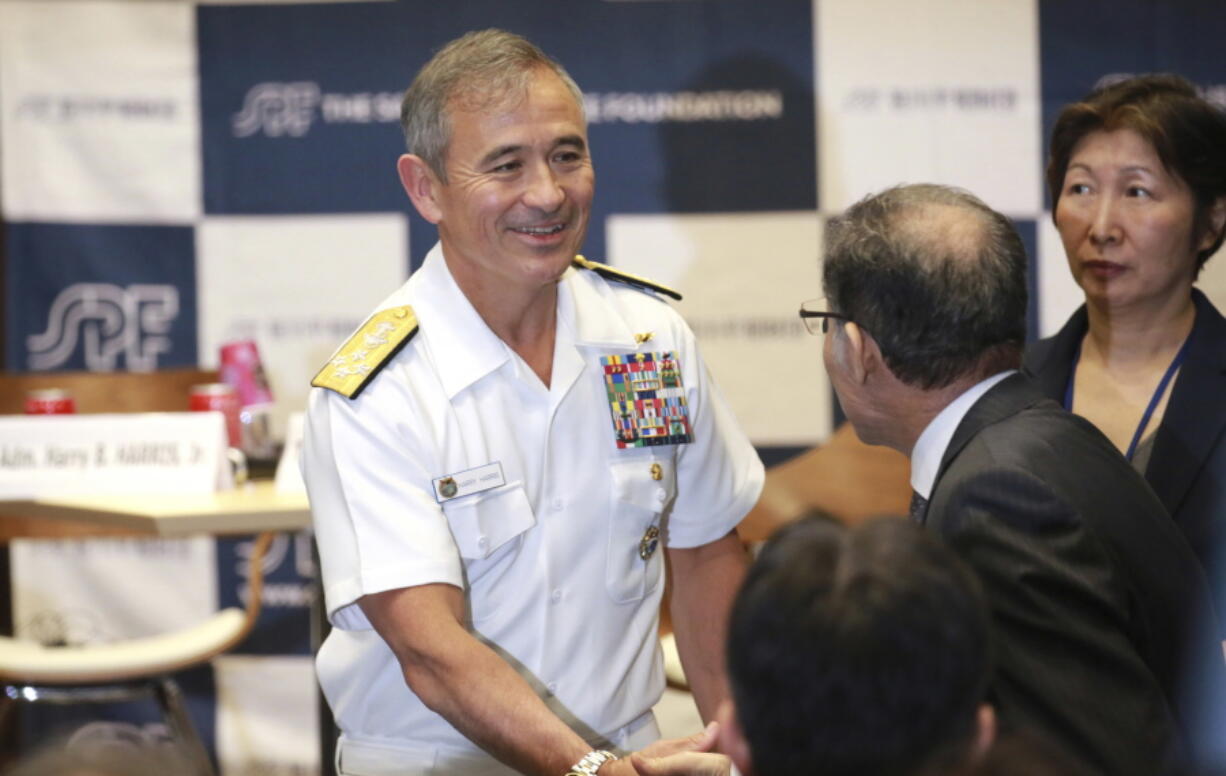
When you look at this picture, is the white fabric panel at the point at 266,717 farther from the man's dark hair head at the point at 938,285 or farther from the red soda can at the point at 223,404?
the man's dark hair head at the point at 938,285

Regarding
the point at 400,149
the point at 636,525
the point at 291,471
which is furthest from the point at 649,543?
the point at 400,149

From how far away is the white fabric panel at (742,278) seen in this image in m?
4.10

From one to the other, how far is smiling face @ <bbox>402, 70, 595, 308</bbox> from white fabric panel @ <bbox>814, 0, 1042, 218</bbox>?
89.3 inches

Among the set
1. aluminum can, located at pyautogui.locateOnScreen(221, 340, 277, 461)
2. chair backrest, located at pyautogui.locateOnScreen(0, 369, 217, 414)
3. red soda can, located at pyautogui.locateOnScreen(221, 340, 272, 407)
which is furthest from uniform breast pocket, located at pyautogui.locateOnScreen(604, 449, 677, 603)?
chair backrest, located at pyautogui.locateOnScreen(0, 369, 217, 414)

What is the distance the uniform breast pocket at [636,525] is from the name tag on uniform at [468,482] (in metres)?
0.18

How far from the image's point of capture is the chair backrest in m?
3.67

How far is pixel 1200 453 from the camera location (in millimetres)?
2248

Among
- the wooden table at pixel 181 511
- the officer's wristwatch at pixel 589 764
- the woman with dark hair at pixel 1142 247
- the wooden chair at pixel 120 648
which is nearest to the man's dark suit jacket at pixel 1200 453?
the woman with dark hair at pixel 1142 247

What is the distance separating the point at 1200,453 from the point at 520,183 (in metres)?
1.16

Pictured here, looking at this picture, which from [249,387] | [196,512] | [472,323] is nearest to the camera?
[472,323]

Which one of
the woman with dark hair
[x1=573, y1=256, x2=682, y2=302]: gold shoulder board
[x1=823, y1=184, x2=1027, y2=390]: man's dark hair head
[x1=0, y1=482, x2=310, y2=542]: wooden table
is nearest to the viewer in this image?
[x1=823, y1=184, x2=1027, y2=390]: man's dark hair head

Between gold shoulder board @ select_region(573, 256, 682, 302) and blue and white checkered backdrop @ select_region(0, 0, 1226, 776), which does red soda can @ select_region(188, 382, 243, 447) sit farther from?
gold shoulder board @ select_region(573, 256, 682, 302)

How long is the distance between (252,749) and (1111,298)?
287 cm

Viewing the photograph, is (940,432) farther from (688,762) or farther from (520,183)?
(520,183)
